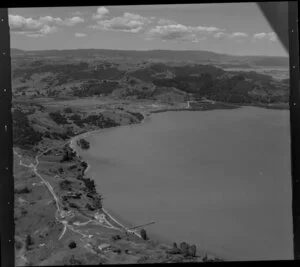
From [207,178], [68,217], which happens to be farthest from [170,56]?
[68,217]

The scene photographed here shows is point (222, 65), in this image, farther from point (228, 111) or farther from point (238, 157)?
point (238, 157)

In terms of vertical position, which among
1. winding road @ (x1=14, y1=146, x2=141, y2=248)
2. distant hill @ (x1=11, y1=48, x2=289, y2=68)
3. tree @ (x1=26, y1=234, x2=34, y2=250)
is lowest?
tree @ (x1=26, y1=234, x2=34, y2=250)

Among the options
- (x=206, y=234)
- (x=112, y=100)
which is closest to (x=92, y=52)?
(x=112, y=100)

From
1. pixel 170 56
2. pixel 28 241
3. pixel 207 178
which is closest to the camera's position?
pixel 28 241

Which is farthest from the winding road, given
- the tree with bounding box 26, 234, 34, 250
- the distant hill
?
the distant hill

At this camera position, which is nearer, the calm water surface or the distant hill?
the calm water surface

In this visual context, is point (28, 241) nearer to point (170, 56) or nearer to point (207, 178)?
point (207, 178)

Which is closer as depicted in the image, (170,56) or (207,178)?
(207,178)

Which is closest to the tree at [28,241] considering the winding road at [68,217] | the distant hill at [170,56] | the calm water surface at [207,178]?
the winding road at [68,217]

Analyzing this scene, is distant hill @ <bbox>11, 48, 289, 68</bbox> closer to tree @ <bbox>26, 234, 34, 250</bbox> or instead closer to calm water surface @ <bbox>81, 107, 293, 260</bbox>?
calm water surface @ <bbox>81, 107, 293, 260</bbox>
